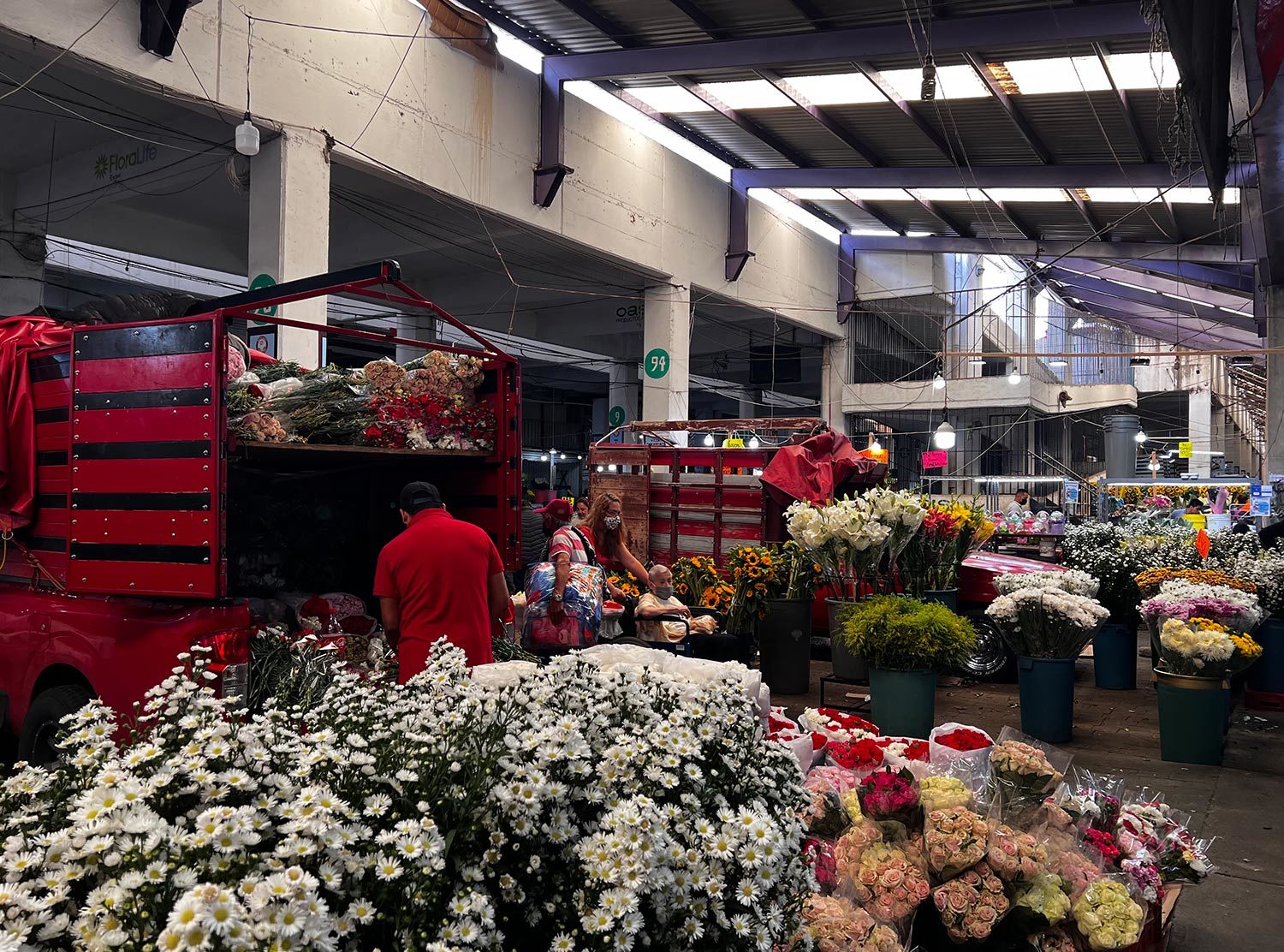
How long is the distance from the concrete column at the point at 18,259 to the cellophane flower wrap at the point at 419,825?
500 inches

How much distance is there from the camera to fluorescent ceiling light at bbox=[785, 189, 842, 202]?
2005 cm

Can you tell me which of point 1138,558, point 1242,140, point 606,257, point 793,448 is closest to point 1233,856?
point 1138,558

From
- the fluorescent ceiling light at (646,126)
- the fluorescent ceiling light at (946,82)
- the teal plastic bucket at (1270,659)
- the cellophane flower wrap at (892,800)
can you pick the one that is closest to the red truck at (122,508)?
the cellophane flower wrap at (892,800)

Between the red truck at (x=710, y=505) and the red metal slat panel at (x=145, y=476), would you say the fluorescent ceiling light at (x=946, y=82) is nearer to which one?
the red truck at (x=710, y=505)

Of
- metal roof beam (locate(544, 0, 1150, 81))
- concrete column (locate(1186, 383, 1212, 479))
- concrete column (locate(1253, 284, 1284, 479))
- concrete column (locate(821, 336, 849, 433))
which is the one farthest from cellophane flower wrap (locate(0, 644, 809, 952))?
concrete column (locate(1186, 383, 1212, 479))

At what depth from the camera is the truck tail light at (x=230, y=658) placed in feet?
15.4

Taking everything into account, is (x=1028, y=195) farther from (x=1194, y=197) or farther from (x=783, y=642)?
(x=783, y=642)

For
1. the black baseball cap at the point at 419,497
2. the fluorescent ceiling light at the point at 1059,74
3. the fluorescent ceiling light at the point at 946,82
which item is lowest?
the black baseball cap at the point at 419,497

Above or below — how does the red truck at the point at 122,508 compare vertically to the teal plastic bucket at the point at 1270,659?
above

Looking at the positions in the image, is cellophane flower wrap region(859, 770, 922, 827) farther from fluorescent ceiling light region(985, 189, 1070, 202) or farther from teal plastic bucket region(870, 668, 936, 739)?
fluorescent ceiling light region(985, 189, 1070, 202)

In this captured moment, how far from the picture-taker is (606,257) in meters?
16.2

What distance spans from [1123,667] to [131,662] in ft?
28.6

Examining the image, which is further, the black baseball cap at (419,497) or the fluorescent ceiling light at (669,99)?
the fluorescent ceiling light at (669,99)

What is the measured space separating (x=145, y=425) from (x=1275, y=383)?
20802 millimetres
